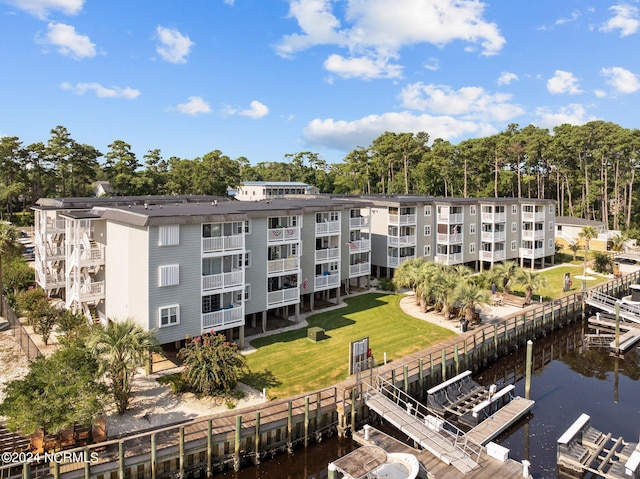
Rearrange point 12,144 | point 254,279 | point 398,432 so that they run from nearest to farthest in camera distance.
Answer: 1. point 398,432
2. point 254,279
3. point 12,144

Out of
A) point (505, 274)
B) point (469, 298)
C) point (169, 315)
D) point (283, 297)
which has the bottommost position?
point (469, 298)

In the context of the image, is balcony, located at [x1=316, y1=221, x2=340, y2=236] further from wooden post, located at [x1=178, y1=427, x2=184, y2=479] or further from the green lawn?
wooden post, located at [x1=178, y1=427, x2=184, y2=479]

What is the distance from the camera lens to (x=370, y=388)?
23172 mm

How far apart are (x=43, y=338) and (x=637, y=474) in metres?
33.8

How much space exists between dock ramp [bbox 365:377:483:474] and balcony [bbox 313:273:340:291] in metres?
14.7

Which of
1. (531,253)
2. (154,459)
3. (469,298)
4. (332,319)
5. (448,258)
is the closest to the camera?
(154,459)

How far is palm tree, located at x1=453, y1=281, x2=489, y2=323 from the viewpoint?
3409 cm

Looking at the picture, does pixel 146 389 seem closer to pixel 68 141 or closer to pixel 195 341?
pixel 195 341

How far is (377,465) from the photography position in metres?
17.8

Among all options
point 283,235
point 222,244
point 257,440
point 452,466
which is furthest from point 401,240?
point 257,440

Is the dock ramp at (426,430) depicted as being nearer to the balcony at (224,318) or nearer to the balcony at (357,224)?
the balcony at (224,318)

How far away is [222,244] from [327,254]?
41.3ft

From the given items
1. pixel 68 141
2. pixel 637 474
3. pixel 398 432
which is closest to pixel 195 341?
pixel 398 432

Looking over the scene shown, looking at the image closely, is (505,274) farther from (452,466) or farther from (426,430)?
(452,466)
